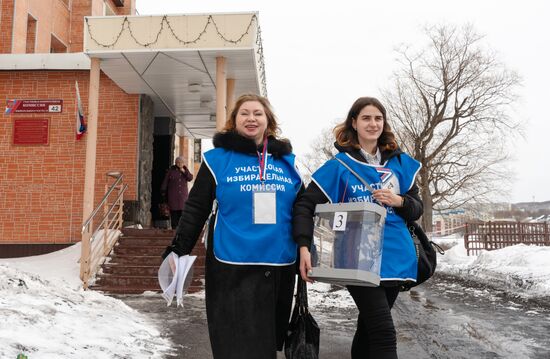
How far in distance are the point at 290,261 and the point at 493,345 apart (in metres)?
3.04

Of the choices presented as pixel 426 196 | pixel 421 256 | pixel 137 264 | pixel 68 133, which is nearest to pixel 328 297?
pixel 137 264

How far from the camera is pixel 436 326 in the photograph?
18.1ft

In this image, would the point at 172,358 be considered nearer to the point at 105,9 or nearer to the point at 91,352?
the point at 91,352

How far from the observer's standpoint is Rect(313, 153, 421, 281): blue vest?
99.2 inches

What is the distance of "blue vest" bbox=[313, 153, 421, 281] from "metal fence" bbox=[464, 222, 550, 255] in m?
17.0

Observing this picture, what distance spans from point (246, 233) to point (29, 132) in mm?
10267

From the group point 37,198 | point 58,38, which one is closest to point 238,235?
point 37,198

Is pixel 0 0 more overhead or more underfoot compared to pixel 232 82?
more overhead

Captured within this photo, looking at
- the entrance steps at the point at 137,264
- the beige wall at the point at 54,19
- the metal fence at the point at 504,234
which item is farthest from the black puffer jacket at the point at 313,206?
the metal fence at the point at 504,234

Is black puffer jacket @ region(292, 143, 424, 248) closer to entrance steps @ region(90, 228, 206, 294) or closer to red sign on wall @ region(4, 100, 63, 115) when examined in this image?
entrance steps @ region(90, 228, 206, 294)

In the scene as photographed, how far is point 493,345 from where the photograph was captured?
4535 millimetres

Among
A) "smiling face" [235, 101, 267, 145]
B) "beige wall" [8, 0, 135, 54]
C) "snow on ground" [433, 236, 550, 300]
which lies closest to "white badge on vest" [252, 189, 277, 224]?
"smiling face" [235, 101, 267, 145]

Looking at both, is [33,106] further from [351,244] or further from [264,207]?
[351,244]

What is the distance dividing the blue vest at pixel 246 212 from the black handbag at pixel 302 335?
0.26 m
